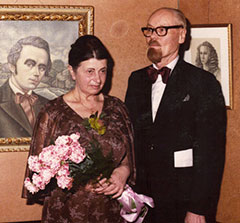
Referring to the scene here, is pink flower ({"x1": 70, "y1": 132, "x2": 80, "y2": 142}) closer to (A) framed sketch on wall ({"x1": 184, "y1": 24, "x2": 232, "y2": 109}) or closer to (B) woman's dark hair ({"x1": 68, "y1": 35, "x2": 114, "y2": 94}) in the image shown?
(B) woman's dark hair ({"x1": 68, "y1": 35, "x2": 114, "y2": 94})

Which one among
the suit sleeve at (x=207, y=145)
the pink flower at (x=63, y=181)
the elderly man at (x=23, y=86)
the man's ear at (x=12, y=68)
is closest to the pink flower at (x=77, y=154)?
the pink flower at (x=63, y=181)

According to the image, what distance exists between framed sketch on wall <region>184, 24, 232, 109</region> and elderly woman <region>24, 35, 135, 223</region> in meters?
1.06

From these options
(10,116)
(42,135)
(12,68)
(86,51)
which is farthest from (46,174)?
(12,68)

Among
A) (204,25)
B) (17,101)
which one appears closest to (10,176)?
(17,101)

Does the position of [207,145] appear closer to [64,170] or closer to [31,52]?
[64,170]

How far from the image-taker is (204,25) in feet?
10.8

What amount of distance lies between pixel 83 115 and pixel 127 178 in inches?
21.1

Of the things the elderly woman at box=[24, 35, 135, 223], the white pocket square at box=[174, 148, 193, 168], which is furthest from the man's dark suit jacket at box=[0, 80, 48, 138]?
the white pocket square at box=[174, 148, 193, 168]

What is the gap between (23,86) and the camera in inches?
137

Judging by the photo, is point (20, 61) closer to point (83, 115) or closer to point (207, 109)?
point (83, 115)

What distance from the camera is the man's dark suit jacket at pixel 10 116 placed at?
346cm

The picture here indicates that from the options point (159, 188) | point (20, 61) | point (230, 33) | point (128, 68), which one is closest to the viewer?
point (159, 188)

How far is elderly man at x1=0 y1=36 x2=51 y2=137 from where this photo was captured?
11.3ft

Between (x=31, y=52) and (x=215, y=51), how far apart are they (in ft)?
5.20
